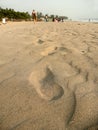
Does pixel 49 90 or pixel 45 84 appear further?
pixel 45 84

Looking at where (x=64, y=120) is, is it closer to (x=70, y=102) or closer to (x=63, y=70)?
(x=70, y=102)

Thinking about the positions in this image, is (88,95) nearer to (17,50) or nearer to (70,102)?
(70,102)

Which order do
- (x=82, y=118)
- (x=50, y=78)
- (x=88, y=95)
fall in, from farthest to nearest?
1. (x=50, y=78)
2. (x=88, y=95)
3. (x=82, y=118)

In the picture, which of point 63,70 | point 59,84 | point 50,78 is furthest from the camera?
point 63,70

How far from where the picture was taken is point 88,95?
1.84m

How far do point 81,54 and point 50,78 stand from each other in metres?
0.93

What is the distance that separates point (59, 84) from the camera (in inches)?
83.7

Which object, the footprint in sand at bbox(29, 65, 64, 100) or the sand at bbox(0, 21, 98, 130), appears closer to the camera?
the sand at bbox(0, 21, 98, 130)

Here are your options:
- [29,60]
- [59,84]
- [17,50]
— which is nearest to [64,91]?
[59,84]

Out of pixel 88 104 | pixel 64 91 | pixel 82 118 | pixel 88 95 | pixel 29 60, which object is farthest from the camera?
pixel 29 60

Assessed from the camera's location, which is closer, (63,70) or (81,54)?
(63,70)

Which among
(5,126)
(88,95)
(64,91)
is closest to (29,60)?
(64,91)

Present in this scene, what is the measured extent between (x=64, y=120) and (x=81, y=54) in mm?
1641

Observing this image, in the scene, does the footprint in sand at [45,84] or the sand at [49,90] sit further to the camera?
the footprint in sand at [45,84]
